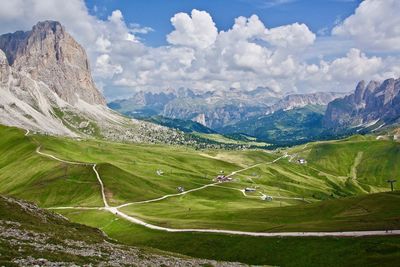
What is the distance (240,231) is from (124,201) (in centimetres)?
9230

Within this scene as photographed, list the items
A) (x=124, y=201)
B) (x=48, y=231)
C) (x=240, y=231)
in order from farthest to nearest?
(x=124, y=201) → (x=240, y=231) → (x=48, y=231)

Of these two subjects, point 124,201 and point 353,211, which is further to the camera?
point 124,201

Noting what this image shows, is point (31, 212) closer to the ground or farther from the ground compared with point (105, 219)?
farther from the ground

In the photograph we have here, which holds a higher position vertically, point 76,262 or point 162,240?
point 76,262

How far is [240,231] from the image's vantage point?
3974 inches

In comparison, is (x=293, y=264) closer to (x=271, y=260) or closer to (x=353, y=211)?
(x=271, y=260)

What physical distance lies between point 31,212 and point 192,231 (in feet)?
137

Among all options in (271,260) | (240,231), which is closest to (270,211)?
(240,231)

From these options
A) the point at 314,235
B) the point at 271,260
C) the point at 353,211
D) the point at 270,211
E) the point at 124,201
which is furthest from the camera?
the point at 124,201

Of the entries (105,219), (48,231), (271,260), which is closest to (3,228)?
(48,231)

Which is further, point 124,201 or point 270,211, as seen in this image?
point 124,201

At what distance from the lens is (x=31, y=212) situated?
74.1 metres

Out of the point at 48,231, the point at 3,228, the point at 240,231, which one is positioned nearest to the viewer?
the point at 3,228

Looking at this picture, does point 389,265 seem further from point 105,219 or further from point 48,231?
point 105,219
